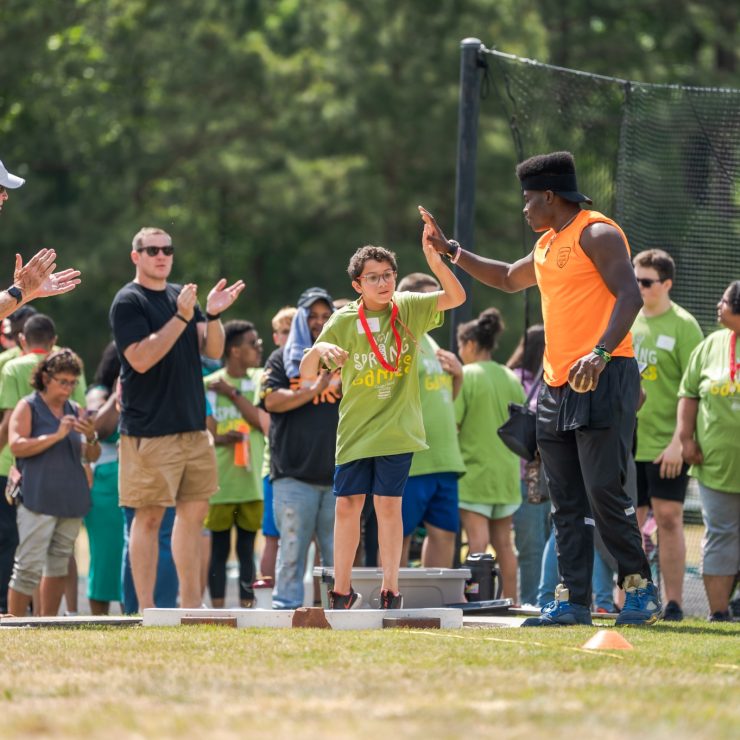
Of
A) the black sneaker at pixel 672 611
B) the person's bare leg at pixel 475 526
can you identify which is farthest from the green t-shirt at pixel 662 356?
the person's bare leg at pixel 475 526

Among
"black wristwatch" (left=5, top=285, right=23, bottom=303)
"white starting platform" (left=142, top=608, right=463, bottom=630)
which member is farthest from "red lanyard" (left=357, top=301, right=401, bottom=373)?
"black wristwatch" (left=5, top=285, right=23, bottom=303)

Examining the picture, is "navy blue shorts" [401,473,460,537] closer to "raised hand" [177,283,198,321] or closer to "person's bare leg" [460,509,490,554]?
"person's bare leg" [460,509,490,554]

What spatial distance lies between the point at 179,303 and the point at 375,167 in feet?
62.7

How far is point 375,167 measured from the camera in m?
27.3

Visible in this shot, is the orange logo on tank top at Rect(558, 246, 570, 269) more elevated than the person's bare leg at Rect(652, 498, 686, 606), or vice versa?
the orange logo on tank top at Rect(558, 246, 570, 269)

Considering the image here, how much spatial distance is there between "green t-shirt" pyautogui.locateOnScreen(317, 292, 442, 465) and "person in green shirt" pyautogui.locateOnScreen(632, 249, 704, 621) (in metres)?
2.12

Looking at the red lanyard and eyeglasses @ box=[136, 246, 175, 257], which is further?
eyeglasses @ box=[136, 246, 175, 257]

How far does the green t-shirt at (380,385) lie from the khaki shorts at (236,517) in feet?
11.2

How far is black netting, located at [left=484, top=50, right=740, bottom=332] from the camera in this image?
1094cm

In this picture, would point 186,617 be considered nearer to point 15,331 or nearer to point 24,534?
point 24,534

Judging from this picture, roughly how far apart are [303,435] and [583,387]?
10.3 ft

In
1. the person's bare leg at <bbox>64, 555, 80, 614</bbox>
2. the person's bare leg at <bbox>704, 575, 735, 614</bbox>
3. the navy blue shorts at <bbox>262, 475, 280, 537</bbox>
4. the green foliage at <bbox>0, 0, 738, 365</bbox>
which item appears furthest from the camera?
the green foliage at <bbox>0, 0, 738, 365</bbox>

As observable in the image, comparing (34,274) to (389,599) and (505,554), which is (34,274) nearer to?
(389,599)

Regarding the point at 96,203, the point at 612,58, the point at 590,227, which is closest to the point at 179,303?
the point at 590,227
